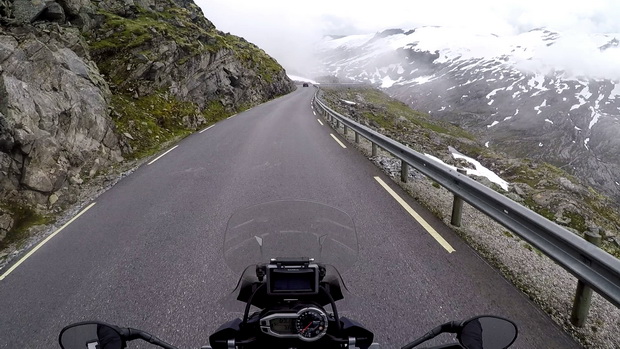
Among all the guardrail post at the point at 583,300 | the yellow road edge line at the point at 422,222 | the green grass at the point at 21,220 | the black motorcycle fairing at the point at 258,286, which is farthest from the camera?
the green grass at the point at 21,220

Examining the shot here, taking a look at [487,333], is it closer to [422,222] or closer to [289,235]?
[289,235]

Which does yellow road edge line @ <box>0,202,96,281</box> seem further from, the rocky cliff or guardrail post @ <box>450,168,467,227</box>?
guardrail post @ <box>450,168,467,227</box>

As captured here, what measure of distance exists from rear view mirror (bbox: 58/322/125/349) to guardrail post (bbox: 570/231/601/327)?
12.0ft

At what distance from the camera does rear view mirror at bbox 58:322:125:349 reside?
1777 millimetres

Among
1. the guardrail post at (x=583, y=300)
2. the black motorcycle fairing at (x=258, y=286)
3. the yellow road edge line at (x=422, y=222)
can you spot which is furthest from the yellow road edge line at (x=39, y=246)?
the guardrail post at (x=583, y=300)

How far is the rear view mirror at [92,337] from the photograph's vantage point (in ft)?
5.83

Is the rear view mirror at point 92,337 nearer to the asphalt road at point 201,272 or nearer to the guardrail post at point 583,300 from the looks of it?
the asphalt road at point 201,272

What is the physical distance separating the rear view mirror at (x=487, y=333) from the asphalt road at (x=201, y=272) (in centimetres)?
116

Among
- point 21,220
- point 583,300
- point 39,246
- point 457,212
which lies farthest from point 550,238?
point 21,220

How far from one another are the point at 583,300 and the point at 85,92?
1448 centimetres

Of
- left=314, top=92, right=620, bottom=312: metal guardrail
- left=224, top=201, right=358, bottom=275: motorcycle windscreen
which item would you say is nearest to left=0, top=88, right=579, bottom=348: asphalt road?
left=224, top=201, right=358, bottom=275: motorcycle windscreen

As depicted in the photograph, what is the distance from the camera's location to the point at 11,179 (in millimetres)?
7328

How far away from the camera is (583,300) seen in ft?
10.1

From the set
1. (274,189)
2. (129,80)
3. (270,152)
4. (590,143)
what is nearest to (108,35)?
(129,80)
